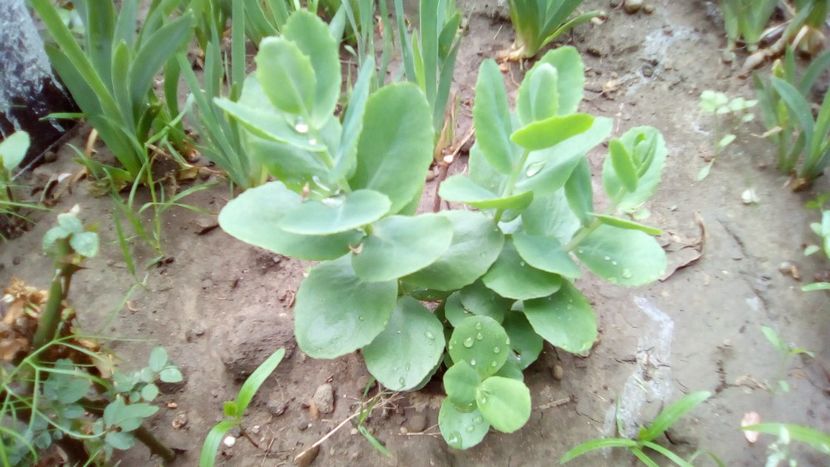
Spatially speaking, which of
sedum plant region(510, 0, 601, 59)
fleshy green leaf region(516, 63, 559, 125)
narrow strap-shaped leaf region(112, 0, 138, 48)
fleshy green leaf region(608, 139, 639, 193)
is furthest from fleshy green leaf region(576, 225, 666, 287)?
narrow strap-shaped leaf region(112, 0, 138, 48)

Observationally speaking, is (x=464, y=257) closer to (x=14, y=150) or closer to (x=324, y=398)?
(x=324, y=398)

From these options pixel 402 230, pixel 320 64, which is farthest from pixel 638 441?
pixel 320 64

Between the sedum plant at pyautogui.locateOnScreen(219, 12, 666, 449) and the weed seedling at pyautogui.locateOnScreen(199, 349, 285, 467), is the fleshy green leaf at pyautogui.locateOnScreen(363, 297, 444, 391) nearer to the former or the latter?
the sedum plant at pyautogui.locateOnScreen(219, 12, 666, 449)

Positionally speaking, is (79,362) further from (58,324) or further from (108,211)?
(108,211)

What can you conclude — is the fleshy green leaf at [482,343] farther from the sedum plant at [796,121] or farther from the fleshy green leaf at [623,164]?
the sedum plant at [796,121]

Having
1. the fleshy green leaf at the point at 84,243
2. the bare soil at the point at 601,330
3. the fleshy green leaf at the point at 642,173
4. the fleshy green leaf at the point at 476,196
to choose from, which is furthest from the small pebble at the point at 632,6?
the fleshy green leaf at the point at 84,243
